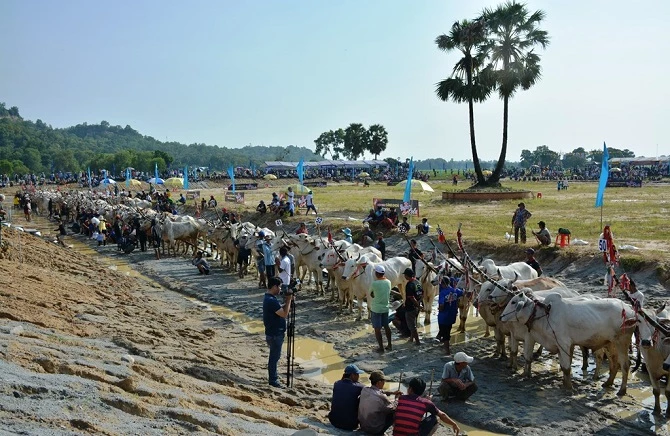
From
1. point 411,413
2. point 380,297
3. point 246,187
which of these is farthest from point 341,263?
point 246,187

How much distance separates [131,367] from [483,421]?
5852 millimetres

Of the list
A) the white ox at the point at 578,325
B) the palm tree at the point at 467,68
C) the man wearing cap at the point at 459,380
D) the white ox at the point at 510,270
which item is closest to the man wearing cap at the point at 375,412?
the man wearing cap at the point at 459,380

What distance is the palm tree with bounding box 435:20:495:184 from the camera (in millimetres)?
48250

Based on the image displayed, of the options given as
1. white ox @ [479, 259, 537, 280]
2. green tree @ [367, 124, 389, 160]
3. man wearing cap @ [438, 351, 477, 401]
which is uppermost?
green tree @ [367, 124, 389, 160]

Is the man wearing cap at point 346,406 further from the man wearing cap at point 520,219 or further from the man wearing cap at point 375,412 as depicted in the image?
the man wearing cap at point 520,219

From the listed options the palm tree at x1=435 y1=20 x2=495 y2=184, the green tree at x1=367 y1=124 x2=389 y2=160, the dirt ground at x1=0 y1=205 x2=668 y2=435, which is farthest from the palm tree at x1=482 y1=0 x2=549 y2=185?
the green tree at x1=367 y1=124 x2=389 y2=160

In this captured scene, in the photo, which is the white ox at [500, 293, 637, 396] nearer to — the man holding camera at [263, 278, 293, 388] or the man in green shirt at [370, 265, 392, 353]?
the man in green shirt at [370, 265, 392, 353]

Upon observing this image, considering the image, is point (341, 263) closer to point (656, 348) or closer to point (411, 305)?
point (411, 305)

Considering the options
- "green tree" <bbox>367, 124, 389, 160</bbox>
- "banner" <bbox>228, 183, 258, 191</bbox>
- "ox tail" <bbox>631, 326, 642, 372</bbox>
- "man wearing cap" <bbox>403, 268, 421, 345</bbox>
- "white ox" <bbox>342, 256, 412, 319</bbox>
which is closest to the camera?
"ox tail" <bbox>631, 326, 642, 372</bbox>

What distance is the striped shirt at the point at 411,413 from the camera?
8.93 meters

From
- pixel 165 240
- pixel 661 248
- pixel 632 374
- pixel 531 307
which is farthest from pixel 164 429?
pixel 165 240

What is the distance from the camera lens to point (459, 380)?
1138 cm

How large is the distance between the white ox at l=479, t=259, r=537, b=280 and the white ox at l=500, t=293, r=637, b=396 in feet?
9.83

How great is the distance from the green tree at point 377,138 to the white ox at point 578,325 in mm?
100773
